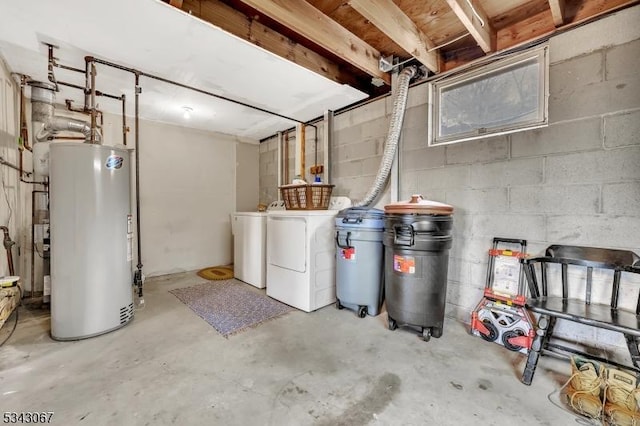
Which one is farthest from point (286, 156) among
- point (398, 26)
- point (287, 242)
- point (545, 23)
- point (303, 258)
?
point (545, 23)

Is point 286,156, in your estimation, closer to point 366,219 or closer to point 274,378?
point 366,219

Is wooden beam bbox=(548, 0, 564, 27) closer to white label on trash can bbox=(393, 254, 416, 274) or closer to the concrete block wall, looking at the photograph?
the concrete block wall

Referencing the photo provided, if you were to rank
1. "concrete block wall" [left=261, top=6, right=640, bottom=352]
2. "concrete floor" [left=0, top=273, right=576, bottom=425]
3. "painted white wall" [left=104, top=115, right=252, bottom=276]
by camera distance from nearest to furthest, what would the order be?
"concrete floor" [left=0, top=273, right=576, bottom=425]
"concrete block wall" [left=261, top=6, right=640, bottom=352]
"painted white wall" [left=104, top=115, right=252, bottom=276]

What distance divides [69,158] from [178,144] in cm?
218

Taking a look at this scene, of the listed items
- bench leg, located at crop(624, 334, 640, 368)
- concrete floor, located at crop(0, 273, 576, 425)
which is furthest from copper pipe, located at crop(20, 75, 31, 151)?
bench leg, located at crop(624, 334, 640, 368)

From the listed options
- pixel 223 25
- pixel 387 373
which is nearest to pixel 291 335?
pixel 387 373

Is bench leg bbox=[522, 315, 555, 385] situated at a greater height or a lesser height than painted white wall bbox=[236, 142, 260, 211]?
lesser

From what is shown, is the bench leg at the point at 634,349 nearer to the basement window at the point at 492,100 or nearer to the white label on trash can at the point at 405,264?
the white label on trash can at the point at 405,264

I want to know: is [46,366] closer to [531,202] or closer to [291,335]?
[291,335]

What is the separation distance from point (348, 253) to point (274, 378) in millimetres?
1229

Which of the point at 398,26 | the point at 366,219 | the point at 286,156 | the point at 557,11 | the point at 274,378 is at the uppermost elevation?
the point at 398,26

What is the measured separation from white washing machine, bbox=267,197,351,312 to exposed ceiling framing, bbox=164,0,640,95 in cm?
150

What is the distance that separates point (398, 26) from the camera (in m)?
2.06

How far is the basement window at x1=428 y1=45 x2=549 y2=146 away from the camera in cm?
200
